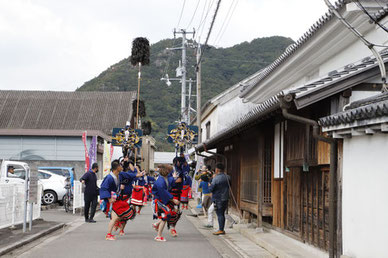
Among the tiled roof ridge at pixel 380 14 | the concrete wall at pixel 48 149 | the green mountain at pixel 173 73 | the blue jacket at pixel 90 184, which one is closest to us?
the tiled roof ridge at pixel 380 14

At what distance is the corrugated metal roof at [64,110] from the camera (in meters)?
42.6

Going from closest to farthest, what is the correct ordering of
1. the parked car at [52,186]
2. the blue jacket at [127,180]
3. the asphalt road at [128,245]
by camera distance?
the asphalt road at [128,245], the blue jacket at [127,180], the parked car at [52,186]

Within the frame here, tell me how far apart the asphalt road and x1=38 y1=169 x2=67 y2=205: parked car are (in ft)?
29.1

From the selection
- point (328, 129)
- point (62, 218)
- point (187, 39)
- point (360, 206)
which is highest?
point (187, 39)

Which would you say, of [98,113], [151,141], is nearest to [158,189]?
[98,113]

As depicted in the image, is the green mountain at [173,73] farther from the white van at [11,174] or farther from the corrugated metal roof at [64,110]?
the white van at [11,174]

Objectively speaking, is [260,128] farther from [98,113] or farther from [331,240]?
[98,113]

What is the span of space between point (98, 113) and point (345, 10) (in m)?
36.2

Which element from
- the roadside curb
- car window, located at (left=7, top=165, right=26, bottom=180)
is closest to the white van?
car window, located at (left=7, top=165, right=26, bottom=180)

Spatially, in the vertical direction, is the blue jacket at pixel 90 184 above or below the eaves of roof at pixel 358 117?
below

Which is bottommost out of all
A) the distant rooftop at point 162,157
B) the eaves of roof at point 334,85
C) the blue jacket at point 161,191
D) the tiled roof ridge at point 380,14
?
the blue jacket at point 161,191

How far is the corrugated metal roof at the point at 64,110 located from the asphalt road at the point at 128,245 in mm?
28652

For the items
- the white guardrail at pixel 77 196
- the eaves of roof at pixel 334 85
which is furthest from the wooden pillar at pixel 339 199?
the white guardrail at pixel 77 196

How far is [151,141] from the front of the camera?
67312 millimetres
